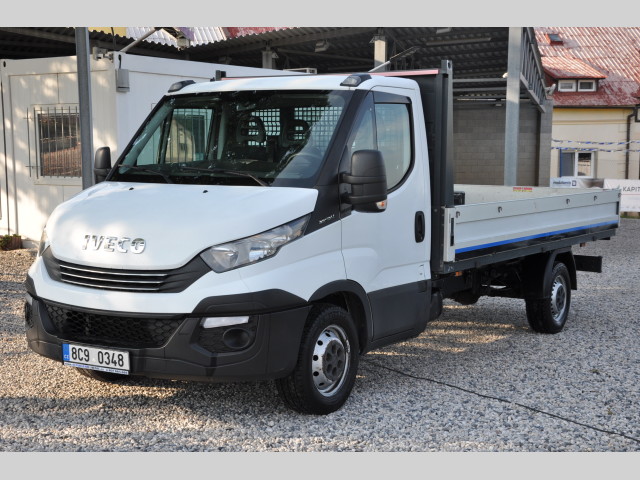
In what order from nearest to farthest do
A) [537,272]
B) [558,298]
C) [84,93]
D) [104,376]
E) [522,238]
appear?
[104,376]
[522,238]
[537,272]
[558,298]
[84,93]

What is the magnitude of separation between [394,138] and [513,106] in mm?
11538

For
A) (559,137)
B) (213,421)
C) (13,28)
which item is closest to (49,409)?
(213,421)

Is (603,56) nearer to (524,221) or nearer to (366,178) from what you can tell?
(524,221)

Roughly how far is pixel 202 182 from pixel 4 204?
34.5 feet

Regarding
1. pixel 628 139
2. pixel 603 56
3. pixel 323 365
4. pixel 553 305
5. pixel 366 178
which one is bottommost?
pixel 553 305

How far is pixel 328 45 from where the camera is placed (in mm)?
21172

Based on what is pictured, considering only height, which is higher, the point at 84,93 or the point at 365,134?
the point at 84,93

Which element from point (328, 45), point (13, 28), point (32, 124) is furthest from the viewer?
point (328, 45)

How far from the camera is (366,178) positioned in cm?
562

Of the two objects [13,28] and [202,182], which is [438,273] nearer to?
[202,182]

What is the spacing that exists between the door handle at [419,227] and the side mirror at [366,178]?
82 centimetres

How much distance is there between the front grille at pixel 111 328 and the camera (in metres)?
5.24

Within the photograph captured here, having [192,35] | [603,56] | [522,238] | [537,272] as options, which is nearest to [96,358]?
[522,238]

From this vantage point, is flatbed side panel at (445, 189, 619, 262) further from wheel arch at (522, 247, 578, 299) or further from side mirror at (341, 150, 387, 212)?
side mirror at (341, 150, 387, 212)
